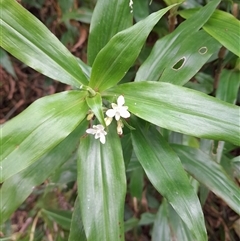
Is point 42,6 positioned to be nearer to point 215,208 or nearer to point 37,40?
point 37,40

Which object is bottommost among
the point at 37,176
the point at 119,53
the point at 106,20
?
the point at 37,176

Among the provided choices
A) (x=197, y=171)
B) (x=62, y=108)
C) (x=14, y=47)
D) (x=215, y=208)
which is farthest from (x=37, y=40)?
(x=215, y=208)

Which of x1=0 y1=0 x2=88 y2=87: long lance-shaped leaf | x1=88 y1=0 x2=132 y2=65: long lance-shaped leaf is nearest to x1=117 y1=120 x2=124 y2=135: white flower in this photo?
x1=0 y1=0 x2=88 y2=87: long lance-shaped leaf

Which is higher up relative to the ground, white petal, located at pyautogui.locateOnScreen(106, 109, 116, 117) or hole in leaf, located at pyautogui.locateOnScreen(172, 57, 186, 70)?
hole in leaf, located at pyautogui.locateOnScreen(172, 57, 186, 70)

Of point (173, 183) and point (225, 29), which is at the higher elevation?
point (225, 29)

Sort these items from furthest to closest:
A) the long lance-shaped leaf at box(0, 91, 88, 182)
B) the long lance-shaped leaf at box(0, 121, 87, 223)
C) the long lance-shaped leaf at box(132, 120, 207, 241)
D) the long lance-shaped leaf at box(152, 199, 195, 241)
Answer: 1. the long lance-shaped leaf at box(152, 199, 195, 241)
2. the long lance-shaped leaf at box(0, 121, 87, 223)
3. the long lance-shaped leaf at box(132, 120, 207, 241)
4. the long lance-shaped leaf at box(0, 91, 88, 182)

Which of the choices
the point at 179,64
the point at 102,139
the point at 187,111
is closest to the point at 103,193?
the point at 102,139

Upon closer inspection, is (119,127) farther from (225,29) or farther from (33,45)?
(225,29)

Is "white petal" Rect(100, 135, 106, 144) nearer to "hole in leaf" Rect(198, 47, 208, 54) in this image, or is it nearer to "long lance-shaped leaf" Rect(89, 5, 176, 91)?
"long lance-shaped leaf" Rect(89, 5, 176, 91)

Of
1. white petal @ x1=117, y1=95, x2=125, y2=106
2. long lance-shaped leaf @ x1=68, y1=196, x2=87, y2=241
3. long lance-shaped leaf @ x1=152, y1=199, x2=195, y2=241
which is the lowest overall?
long lance-shaped leaf @ x1=68, y1=196, x2=87, y2=241
